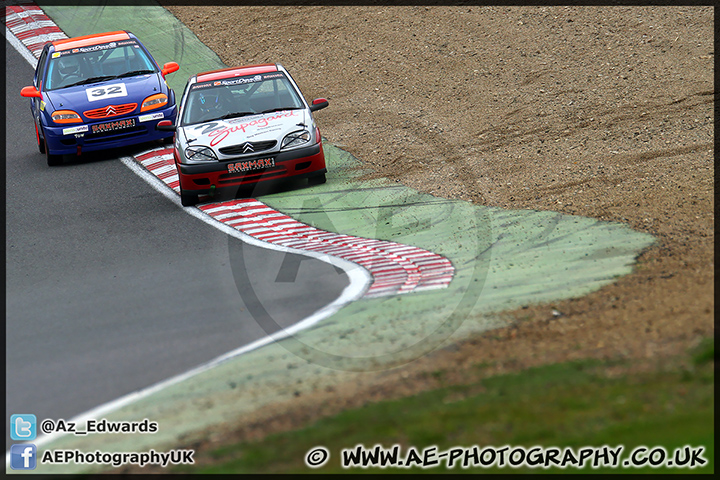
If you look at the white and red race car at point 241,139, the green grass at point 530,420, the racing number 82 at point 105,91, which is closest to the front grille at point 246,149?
the white and red race car at point 241,139

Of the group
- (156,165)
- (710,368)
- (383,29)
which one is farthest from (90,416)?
(383,29)

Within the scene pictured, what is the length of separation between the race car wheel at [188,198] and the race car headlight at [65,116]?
11.0 ft

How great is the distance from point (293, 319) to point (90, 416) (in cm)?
211

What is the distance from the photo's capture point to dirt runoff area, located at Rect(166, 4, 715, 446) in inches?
249

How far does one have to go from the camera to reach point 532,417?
521cm

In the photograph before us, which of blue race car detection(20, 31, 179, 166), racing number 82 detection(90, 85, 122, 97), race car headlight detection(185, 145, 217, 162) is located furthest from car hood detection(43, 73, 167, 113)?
race car headlight detection(185, 145, 217, 162)

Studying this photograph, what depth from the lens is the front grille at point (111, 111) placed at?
560 inches

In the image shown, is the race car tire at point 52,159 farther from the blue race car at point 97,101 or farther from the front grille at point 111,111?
the front grille at point 111,111

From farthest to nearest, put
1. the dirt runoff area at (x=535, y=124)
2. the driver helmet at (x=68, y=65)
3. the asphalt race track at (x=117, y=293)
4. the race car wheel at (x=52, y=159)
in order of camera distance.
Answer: the driver helmet at (x=68, y=65), the race car wheel at (x=52, y=159), the asphalt race track at (x=117, y=293), the dirt runoff area at (x=535, y=124)

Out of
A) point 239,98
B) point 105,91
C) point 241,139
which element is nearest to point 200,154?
point 241,139

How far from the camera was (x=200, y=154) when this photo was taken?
1195 centimetres

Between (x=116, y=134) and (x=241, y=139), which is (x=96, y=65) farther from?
(x=241, y=139)

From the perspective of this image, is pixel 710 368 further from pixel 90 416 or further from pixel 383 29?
pixel 383 29

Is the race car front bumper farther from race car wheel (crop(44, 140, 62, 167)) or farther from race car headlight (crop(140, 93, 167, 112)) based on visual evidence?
race car wheel (crop(44, 140, 62, 167))
